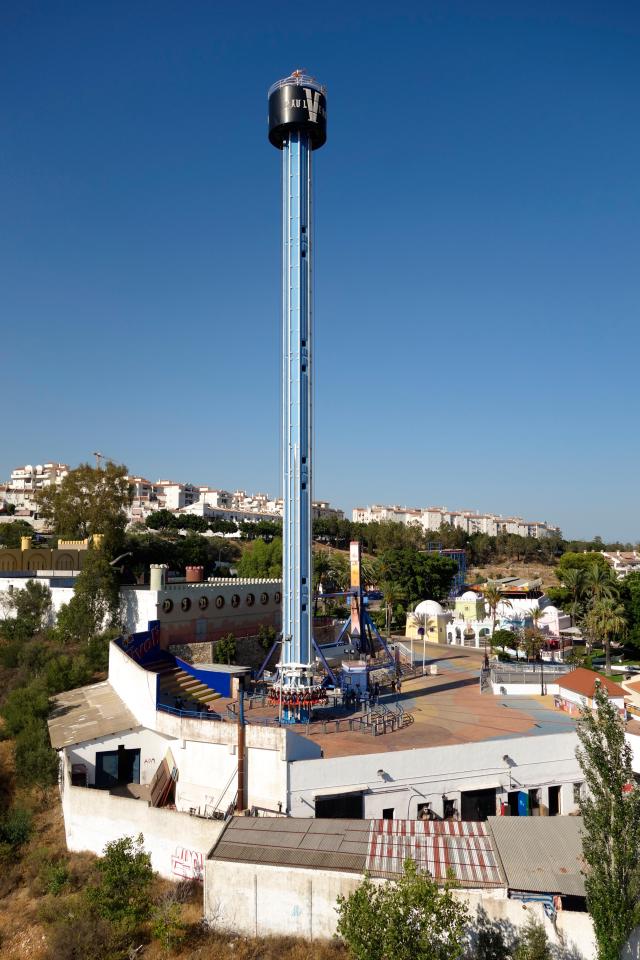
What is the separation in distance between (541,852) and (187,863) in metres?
9.71

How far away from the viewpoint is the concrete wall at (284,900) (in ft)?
50.8

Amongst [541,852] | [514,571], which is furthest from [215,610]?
[514,571]

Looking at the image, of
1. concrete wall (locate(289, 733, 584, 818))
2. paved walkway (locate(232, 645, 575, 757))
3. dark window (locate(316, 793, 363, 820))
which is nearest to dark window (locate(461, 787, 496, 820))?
concrete wall (locate(289, 733, 584, 818))

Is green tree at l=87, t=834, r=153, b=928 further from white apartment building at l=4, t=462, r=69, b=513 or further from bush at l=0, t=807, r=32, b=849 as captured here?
white apartment building at l=4, t=462, r=69, b=513

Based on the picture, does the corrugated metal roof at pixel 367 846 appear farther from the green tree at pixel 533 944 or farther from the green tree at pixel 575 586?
the green tree at pixel 575 586

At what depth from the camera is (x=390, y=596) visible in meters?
56.6

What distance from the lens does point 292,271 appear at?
3042 centimetres

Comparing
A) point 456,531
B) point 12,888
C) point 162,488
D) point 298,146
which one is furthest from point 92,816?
point 162,488

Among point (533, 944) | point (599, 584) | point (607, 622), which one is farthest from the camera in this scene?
point (599, 584)

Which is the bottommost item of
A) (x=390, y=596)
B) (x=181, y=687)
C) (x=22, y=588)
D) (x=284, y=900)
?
(x=284, y=900)

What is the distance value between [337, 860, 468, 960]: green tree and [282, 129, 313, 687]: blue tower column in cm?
1383

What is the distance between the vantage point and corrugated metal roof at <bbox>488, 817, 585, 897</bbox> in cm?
1570

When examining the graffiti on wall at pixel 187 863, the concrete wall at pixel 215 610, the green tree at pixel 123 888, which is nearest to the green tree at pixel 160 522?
the concrete wall at pixel 215 610

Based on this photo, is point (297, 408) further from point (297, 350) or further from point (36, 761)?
point (36, 761)
